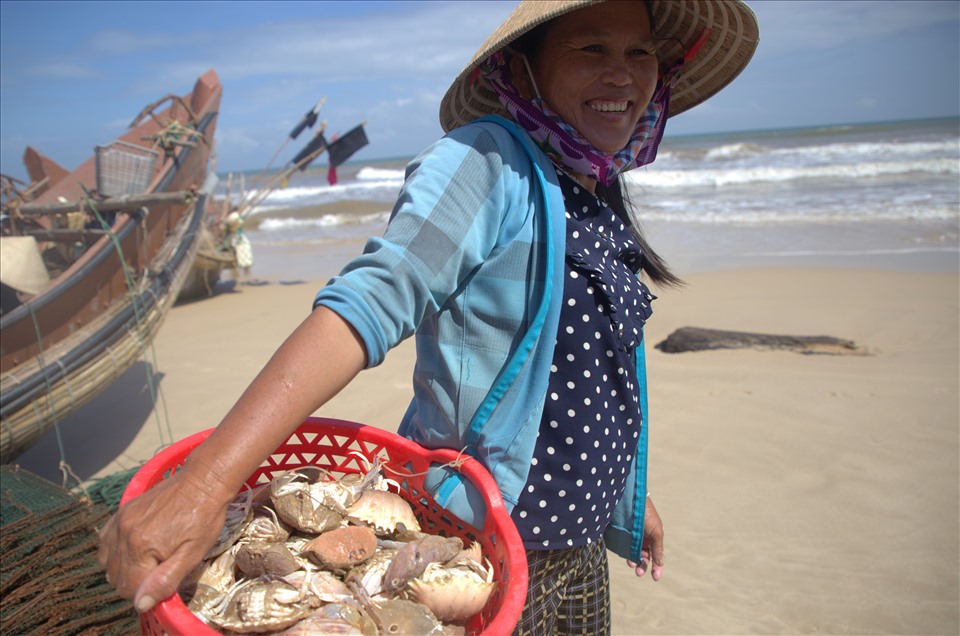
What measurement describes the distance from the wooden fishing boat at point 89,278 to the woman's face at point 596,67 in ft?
10.3

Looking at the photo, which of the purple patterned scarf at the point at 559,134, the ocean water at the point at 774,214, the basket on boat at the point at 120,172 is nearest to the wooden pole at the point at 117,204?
the basket on boat at the point at 120,172

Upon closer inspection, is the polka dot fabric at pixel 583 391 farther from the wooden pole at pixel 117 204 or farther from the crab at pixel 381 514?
the wooden pole at pixel 117 204

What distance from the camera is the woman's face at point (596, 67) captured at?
1220 mm

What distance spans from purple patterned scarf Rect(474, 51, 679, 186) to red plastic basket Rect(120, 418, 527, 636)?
1.87ft

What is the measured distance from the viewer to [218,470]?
819mm

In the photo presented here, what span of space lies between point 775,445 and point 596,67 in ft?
10.5

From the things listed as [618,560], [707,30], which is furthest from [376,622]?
[618,560]

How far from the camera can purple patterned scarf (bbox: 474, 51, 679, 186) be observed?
3.98ft

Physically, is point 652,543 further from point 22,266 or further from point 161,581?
point 22,266

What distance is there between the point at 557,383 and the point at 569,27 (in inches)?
25.2

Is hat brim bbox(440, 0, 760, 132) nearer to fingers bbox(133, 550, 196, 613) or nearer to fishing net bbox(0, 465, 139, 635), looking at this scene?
fingers bbox(133, 550, 196, 613)

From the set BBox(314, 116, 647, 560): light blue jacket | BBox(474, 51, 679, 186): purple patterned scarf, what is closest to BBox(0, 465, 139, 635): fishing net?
BBox(314, 116, 647, 560): light blue jacket

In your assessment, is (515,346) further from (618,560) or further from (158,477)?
(618,560)

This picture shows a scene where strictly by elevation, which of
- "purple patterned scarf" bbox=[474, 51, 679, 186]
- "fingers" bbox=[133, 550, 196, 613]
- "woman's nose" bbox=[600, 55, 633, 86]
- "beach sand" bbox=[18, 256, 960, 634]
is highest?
"woman's nose" bbox=[600, 55, 633, 86]
